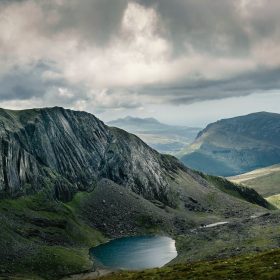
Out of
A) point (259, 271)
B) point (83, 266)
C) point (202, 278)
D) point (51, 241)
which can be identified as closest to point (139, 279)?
point (202, 278)

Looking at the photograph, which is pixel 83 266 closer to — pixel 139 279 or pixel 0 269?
pixel 0 269

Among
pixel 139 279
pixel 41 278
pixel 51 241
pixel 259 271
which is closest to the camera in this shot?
pixel 259 271

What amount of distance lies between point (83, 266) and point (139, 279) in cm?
8427

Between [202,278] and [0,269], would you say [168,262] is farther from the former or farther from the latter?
[202,278]

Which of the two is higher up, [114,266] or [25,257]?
[25,257]

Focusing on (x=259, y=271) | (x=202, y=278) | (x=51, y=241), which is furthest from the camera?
(x=51, y=241)

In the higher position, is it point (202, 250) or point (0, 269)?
point (0, 269)

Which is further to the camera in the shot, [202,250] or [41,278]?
[202,250]

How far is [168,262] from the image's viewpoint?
6905 inches

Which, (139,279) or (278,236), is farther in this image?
(278,236)

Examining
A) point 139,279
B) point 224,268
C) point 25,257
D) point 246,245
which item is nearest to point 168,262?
point 246,245

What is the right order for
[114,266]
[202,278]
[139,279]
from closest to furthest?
1. [202,278]
2. [139,279]
3. [114,266]

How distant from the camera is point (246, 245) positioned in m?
166

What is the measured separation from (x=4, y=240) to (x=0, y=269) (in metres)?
24.9
